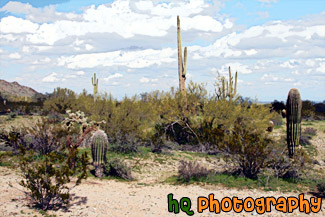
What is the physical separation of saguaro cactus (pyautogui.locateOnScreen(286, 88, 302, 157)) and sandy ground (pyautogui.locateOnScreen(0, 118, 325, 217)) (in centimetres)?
381

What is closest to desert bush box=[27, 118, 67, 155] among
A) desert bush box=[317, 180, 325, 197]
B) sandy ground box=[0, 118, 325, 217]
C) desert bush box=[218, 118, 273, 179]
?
sandy ground box=[0, 118, 325, 217]

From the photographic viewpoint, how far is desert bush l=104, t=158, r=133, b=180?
10.6 m

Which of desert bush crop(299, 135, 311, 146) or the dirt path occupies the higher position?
the dirt path

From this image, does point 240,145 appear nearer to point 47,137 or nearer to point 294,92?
point 294,92

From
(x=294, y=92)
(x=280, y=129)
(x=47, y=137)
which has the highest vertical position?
(x=294, y=92)

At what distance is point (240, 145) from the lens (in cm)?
983

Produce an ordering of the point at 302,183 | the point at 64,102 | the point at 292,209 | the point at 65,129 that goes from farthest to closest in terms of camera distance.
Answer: the point at 64,102
the point at 65,129
the point at 302,183
the point at 292,209

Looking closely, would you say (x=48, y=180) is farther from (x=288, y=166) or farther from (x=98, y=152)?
(x=288, y=166)

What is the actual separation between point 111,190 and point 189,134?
962 cm

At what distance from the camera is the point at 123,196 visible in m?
8.49

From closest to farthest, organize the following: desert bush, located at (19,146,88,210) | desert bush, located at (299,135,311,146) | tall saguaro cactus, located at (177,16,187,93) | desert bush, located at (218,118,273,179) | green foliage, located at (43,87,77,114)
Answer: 1. desert bush, located at (19,146,88,210)
2. desert bush, located at (218,118,273,179)
3. desert bush, located at (299,135,311,146)
4. tall saguaro cactus, located at (177,16,187,93)
5. green foliage, located at (43,87,77,114)

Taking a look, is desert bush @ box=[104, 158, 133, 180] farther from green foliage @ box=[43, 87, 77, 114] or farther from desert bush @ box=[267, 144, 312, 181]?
green foliage @ box=[43, 87, 77, 114]

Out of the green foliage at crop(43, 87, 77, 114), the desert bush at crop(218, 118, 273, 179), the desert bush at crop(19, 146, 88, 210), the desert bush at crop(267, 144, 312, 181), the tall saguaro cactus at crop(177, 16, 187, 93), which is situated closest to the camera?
the desert bush at crop(19, 146, 88, 210)

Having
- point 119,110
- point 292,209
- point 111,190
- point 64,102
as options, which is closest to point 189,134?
point 119,110
